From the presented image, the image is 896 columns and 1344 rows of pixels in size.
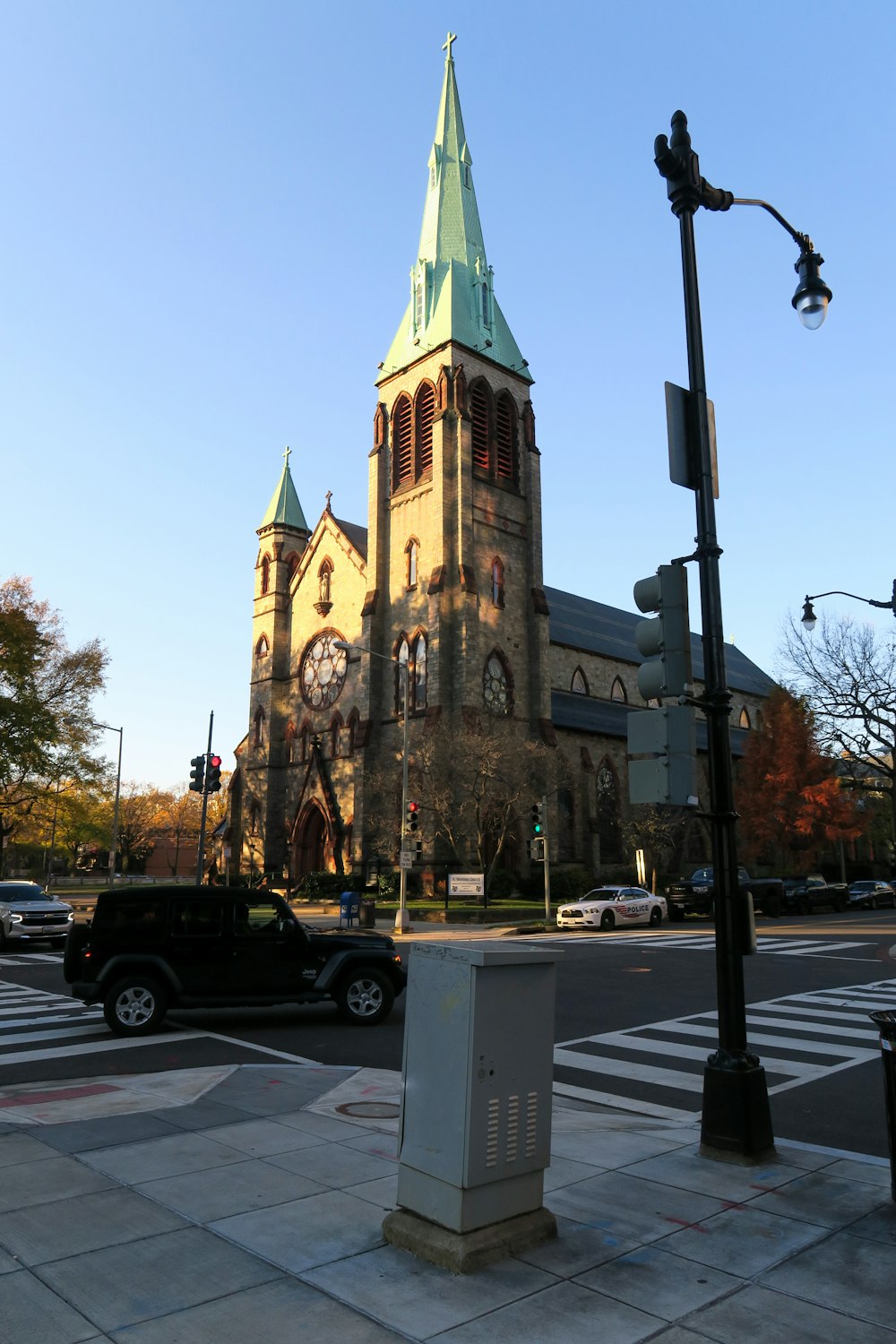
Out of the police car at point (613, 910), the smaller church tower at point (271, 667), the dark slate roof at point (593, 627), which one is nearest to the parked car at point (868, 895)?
the dark slate roof at point (593, 627)

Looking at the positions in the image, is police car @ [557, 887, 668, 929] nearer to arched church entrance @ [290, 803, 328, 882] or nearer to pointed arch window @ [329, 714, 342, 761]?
pointed arch window @ [329, 714, 342, 761]

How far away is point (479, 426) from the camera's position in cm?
4997

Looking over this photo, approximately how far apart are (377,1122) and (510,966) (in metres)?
3.06

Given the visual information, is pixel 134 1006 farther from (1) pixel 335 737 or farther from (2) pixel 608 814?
(2) pixel 608 814

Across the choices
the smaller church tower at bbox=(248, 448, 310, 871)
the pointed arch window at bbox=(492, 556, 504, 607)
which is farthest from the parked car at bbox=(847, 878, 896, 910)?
the smaller church tower at bbox=(248, 448, 310, 871)

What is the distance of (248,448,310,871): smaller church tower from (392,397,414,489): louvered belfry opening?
11.4 metres

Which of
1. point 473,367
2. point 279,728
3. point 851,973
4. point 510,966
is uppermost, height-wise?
point 473,367

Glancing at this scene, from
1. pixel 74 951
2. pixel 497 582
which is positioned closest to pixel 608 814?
pixel 497 582

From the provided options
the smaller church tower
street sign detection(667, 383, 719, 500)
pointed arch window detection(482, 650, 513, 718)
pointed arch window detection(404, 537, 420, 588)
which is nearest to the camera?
street sign detection(667, 383, 719, 500)

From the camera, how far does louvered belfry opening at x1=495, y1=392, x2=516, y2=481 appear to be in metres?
51.0

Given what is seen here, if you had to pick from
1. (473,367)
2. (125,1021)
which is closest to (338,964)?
(125,1021)

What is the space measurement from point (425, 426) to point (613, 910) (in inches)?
1131

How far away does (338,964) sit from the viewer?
12.0m

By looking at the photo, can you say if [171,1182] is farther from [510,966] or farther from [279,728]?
[279,728]
